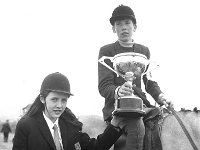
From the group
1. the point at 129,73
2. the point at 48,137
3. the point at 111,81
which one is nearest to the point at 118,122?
the point at 129,73

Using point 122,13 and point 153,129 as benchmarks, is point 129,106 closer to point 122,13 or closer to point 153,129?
point 153,129

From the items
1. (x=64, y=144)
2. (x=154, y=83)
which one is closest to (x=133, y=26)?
(x=154, y=83)

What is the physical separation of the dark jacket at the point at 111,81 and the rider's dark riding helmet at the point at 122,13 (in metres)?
0.39

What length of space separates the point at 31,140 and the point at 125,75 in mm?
1331

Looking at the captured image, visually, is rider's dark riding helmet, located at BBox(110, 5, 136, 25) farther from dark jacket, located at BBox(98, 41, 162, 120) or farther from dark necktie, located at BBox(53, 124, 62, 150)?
dark necktie, located at BBox(53, 124, 62, 150)

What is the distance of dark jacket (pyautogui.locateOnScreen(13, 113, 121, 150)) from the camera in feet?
13.4

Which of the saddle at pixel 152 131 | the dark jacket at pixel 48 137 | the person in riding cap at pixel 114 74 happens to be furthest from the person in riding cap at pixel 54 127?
the person in riding cap at pixel 114 74

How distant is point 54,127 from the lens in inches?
169

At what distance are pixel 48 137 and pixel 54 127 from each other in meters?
0.18

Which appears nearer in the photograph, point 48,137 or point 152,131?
point 48,137

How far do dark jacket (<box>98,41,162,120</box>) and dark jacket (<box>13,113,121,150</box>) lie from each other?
1.55 ft

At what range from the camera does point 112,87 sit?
4.67 meters

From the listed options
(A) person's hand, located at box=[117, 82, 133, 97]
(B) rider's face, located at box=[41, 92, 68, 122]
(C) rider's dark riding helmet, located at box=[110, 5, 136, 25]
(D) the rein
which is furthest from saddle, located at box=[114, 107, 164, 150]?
(C) rider's dark riding helmet, located at box=[110, 5, 136, 25]

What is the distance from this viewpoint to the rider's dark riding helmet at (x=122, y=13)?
16.4 feet
